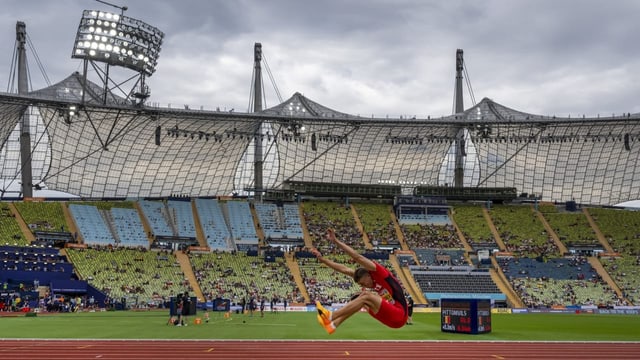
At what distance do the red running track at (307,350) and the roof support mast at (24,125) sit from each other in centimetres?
4796

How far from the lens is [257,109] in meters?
77.2

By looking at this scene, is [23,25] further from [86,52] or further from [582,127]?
[582,127]

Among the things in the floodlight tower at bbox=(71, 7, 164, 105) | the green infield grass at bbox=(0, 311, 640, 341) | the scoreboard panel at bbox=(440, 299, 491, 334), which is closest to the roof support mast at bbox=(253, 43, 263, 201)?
the floodlight tower at bbox=(71, 7, 164, 105)

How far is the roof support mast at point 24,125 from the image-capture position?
67375 millimetres

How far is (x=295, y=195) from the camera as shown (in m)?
86.2

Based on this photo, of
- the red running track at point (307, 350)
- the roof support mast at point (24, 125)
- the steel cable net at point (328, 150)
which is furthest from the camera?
the steel cable net at point (328, 150)

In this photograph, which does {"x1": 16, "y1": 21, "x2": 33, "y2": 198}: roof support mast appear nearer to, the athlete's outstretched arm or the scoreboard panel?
the scoreboard panel

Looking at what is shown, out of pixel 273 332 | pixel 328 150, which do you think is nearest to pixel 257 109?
pixel 328 150

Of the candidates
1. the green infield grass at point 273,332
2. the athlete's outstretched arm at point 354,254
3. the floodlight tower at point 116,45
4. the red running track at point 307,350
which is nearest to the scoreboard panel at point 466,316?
the green infield grass at point 273,332

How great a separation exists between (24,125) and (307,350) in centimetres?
5699

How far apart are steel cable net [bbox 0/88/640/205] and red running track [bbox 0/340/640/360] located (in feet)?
150

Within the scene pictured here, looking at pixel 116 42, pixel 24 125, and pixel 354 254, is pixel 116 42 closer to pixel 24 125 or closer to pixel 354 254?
pixel 24 125

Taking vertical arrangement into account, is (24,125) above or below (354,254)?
above

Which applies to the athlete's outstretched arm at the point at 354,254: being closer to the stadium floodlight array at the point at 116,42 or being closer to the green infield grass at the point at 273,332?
the green infield grass at the point at 273,332
